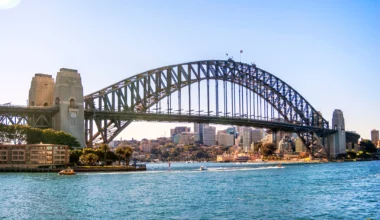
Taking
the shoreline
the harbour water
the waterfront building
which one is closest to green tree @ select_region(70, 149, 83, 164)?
the waterfront building

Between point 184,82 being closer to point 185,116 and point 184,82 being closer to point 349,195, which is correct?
point 185,116

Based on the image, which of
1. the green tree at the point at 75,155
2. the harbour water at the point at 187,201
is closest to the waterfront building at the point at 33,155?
the green tree at the point at 75,155

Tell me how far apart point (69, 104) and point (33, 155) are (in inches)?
379

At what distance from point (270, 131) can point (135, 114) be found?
46315 millimetres

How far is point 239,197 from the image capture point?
42719mm

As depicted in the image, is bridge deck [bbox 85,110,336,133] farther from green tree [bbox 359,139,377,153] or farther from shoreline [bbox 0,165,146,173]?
green tree [bbox 359,139,377,153]

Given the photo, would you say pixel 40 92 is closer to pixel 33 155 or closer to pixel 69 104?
pixel 69 104

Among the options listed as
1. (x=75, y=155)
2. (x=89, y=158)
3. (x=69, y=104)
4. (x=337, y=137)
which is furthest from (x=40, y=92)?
(x=337, y=137)

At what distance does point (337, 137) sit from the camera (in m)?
145

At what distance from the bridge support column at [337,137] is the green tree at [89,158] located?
80.9 meters

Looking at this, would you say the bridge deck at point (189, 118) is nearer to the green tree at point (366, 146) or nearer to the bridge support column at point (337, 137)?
the bridge support column at point (337, 137)

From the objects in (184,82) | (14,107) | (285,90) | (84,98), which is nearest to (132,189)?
(14,107)

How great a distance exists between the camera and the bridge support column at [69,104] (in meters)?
84.1

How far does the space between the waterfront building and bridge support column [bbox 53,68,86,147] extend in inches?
218
